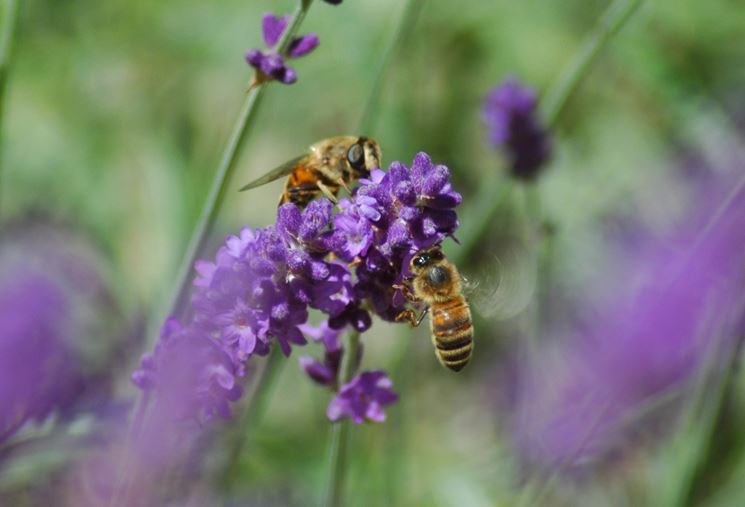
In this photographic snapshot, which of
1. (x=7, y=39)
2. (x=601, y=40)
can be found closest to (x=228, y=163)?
(x=7, y=39)

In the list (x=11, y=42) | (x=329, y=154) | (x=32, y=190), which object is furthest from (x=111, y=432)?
(x=32, y=190)

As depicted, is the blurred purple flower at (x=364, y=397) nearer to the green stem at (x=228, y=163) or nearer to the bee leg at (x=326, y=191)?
the bee leg at (x=326, y=191)

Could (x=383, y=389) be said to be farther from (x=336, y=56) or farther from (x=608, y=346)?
(x=336, y=56)

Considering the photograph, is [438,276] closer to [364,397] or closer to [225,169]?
[364,397]

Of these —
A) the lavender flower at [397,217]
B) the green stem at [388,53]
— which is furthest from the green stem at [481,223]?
the lavender flower at [397,217]

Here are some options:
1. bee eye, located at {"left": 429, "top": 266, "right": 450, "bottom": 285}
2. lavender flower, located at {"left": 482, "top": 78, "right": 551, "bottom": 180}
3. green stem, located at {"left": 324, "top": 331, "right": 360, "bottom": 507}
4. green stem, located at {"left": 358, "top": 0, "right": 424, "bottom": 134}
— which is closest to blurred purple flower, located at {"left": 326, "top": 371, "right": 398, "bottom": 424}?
green stem, located at {"left": 324, "top": 331, "right": 360, "bottom": 507}

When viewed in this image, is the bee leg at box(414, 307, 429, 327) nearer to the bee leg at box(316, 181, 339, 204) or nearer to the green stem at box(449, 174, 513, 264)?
the bee leg at box(316, 181, 339, 204)
